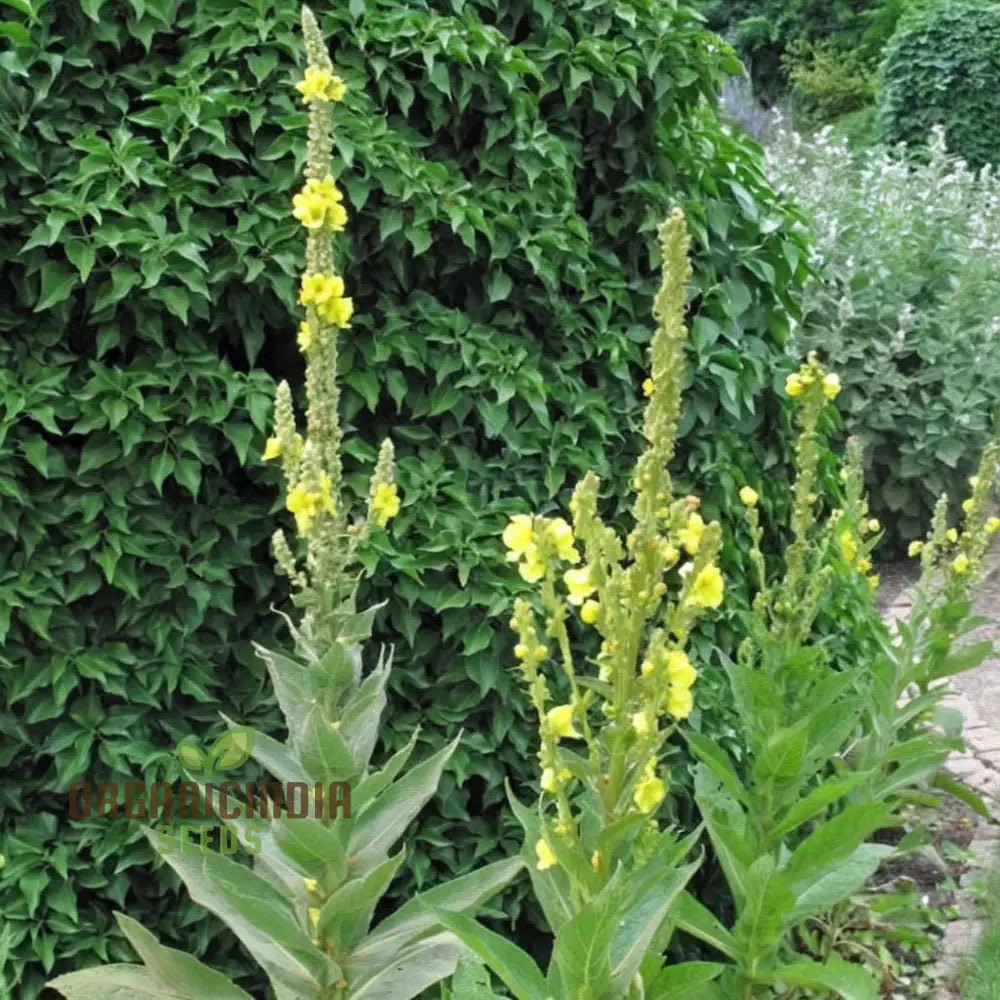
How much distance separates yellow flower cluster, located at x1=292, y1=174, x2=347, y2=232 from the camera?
2.03 meters

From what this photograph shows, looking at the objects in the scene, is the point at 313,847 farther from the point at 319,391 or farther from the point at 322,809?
the point at 319,391

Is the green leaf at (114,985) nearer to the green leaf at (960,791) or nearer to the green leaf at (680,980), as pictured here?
the green leaf at (680,980)

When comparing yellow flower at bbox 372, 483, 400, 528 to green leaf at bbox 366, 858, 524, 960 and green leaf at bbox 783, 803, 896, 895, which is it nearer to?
green leaf at bbox 366, 858, 524, 960

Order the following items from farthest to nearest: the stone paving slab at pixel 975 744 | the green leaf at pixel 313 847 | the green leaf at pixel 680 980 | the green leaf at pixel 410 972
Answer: the stone paving slab at pixel 975 744, the green leaf at pixel 410 972, the green leaf at pixel 680 980, the green leaf at pixel 313 847

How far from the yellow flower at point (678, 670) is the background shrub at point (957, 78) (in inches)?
432

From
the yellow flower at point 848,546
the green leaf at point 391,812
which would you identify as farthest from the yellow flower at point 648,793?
the yellow flower at point 848,546

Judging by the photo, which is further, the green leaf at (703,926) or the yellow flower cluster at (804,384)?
the yellow flower cluster at (804,384)

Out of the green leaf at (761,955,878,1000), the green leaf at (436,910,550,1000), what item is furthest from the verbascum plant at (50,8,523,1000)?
the green leaf at (761,955,878,1000)

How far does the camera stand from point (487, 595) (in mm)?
2652

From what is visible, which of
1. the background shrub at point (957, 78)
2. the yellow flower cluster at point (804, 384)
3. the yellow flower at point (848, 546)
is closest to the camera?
the yellow flower cluster at point (804, 384)

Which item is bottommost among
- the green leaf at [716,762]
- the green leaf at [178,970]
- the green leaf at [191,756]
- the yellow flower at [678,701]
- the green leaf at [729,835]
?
the green leaf at [178,970]

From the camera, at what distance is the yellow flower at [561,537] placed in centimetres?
179

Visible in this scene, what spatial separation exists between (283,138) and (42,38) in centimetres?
50

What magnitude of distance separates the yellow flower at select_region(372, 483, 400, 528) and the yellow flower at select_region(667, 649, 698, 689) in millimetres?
613
